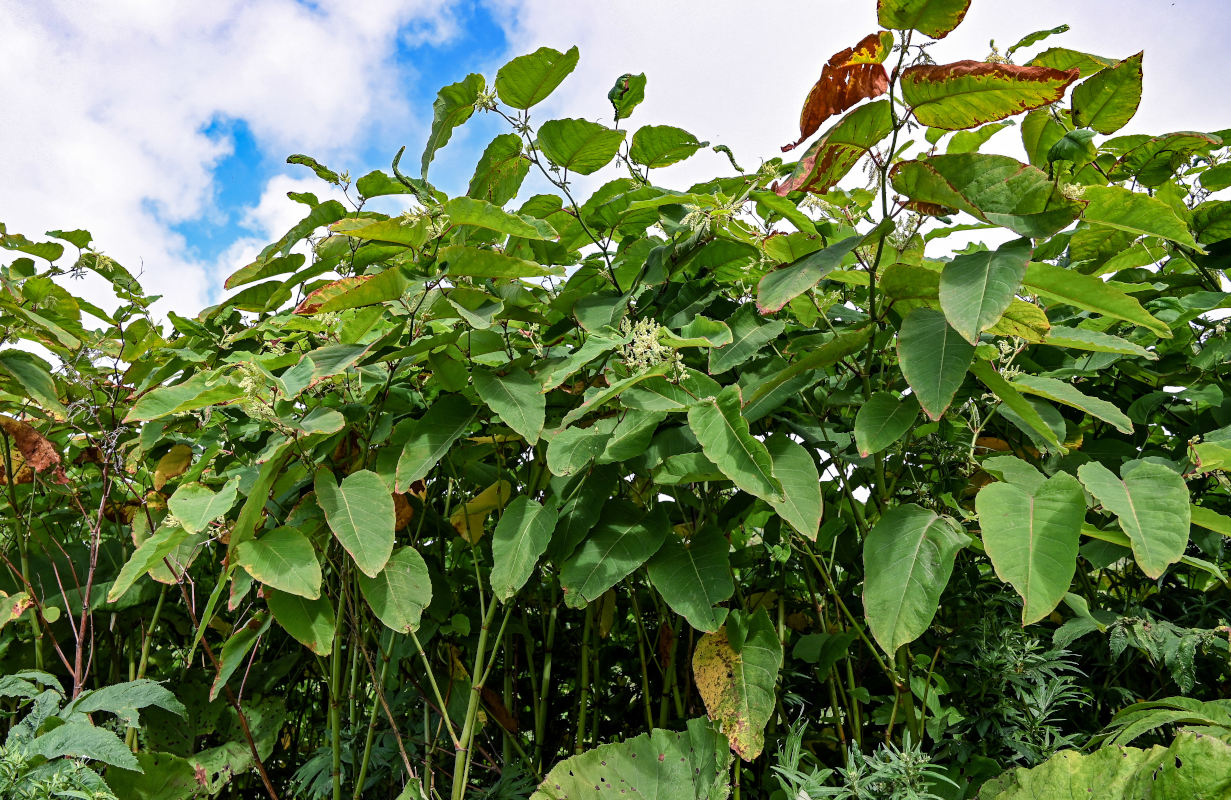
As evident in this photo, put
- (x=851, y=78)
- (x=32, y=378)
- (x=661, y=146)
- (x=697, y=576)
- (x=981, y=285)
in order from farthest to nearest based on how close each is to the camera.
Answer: (x=32, y=378) < (x=661, y=146) < (x=697, y=576) < (x=851, y=78) < (x=981, y=285)

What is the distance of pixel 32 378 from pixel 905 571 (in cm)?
189

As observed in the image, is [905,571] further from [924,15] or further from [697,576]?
[924,15]

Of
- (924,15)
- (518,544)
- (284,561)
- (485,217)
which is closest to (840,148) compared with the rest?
(924,15)

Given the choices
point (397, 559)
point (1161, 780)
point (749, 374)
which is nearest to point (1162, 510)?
point (1161, 780)

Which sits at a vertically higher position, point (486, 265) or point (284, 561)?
point (486, 265)

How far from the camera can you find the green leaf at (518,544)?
1.27 metres

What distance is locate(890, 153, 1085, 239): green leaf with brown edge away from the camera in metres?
1.14

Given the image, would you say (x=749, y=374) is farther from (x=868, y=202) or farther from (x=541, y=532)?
(x=868, y=202)

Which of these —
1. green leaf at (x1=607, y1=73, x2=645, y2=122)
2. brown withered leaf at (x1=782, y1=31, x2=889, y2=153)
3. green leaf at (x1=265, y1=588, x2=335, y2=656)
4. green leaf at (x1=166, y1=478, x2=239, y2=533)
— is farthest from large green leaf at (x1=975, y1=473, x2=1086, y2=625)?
green leaf at (x1=166, y1=478, x2=239, y2=533)

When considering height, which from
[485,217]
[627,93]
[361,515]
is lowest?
[361,515]

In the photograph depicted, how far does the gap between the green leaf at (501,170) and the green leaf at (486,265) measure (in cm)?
21

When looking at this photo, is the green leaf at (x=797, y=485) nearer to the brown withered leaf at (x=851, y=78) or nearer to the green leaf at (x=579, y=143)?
the brown withered leaf at (x=851, y=78)

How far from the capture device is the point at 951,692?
144 cm

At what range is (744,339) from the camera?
139 cm
